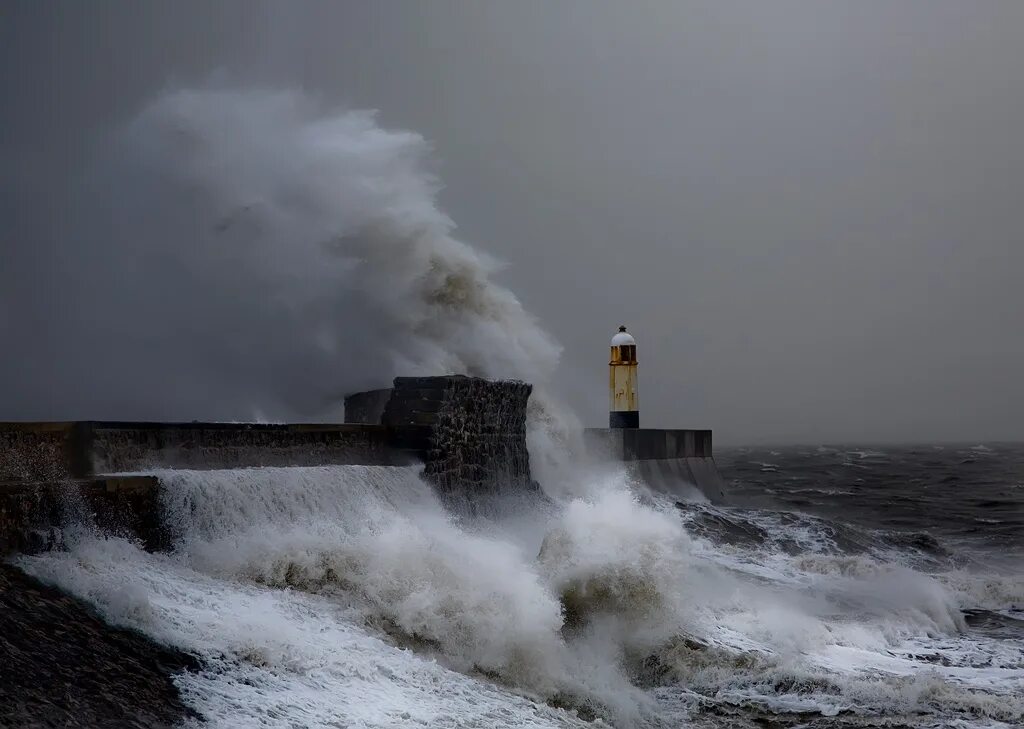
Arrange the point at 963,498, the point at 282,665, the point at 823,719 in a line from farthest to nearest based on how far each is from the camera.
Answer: the point at 963,498, the point at 823,719, the point at 282,665

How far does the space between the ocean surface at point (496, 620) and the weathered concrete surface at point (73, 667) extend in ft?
0.32

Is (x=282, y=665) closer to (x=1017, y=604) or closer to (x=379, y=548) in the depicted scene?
(x=379, y=548)

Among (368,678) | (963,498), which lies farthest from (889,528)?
(368,678)

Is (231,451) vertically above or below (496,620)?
above

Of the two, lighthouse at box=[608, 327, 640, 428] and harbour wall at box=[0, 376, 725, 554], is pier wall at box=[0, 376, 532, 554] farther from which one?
lighthouse at box=[608, 327, 640, 428]

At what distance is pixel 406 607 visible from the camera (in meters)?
5.84

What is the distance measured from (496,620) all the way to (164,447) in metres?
2.41

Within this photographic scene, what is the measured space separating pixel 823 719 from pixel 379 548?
2761 mm

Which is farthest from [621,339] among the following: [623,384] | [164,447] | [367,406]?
[164,447]

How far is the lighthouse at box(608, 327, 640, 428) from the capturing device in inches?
674

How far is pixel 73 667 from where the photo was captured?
12.7 ft

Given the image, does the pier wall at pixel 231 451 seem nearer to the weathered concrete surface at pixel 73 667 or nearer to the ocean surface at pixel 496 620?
the ocean surface at pixel 496 620

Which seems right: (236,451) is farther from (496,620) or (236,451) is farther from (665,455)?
(665,455)

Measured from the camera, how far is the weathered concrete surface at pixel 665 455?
1483 centimetres
